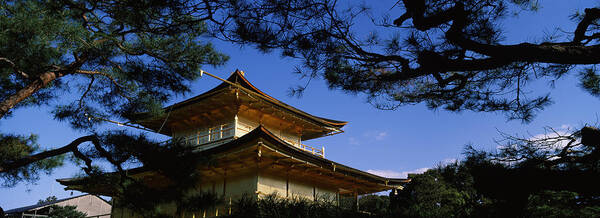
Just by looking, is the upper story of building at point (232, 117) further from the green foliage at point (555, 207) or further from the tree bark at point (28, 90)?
the green foliage at point (555, 207)

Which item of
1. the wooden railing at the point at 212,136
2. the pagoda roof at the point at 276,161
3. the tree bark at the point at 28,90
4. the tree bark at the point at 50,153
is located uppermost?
the wooden railing at the point at 212,136

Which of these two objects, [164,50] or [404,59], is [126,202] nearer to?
[164,50]

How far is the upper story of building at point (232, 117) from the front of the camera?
42.2 ft

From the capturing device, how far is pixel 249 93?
12.7m

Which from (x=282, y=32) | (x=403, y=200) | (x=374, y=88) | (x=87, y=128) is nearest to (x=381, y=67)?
(x=374, y=88)

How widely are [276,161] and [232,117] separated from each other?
3007 mm

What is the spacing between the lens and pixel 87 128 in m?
7.43

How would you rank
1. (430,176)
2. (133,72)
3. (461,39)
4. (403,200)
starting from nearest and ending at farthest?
(461,39) → (133,72) → (430,176) → (403,200)

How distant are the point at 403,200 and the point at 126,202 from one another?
19.8 metres

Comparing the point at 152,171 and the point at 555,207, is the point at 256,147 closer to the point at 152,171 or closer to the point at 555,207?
the point at 152,171

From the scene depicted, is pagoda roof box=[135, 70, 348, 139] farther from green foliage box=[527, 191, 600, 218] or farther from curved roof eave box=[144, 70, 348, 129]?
green foliage box=[527, 191, 600, 218]

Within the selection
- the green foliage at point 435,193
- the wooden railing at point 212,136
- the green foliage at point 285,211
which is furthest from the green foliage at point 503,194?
the wooden railing at point 212,136

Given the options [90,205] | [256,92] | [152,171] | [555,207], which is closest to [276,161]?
[256,92]

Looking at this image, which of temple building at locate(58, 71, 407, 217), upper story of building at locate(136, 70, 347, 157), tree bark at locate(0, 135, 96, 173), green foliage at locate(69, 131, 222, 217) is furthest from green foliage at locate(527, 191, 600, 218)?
tree bark at locate(0, 135, 96, 173)
